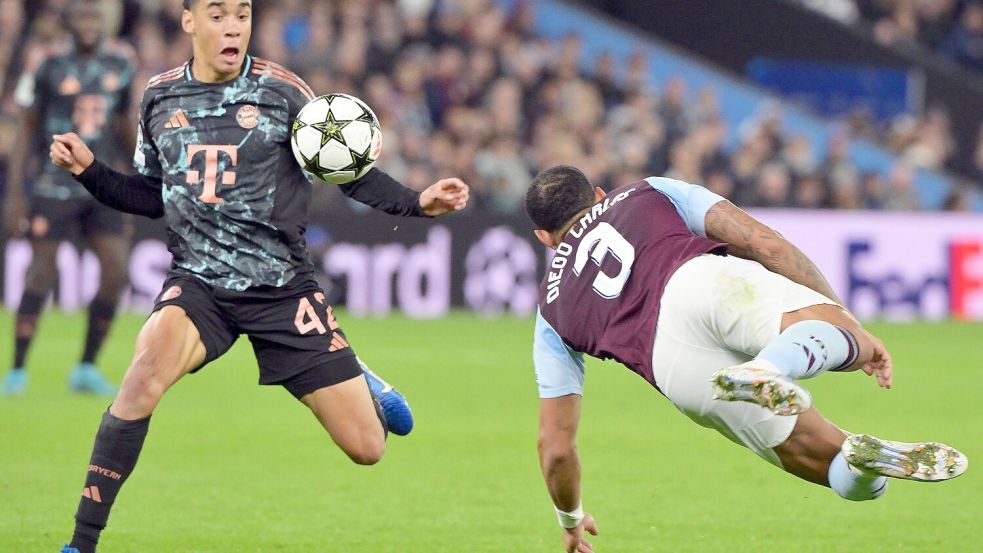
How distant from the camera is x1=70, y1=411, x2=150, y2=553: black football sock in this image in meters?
5.44

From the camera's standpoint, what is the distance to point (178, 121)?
5.96 m

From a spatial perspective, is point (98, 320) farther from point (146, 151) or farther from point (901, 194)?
point (901, 194)

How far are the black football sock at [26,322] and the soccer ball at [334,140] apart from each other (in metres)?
5.18

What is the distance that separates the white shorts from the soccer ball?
141cm

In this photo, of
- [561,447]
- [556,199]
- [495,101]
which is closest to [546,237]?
[556,199]

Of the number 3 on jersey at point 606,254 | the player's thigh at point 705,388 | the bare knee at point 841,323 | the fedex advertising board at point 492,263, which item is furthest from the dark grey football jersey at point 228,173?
the fedex advertising board at point 492,263

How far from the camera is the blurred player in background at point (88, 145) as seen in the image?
10.3m

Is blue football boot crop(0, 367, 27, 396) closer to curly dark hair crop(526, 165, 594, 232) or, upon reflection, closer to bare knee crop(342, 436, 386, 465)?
bare knee crop(342, 436, 386, 465)

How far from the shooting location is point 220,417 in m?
10.2

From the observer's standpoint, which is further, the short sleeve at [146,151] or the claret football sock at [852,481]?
the short sleeve at [146,151]

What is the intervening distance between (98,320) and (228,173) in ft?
16.1

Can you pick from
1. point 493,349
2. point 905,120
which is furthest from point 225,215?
point 905,120

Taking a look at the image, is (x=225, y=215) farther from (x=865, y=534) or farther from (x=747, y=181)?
(x=747, y=181)

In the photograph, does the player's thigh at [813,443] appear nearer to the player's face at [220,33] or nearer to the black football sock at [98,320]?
the player's face at [220,33]
